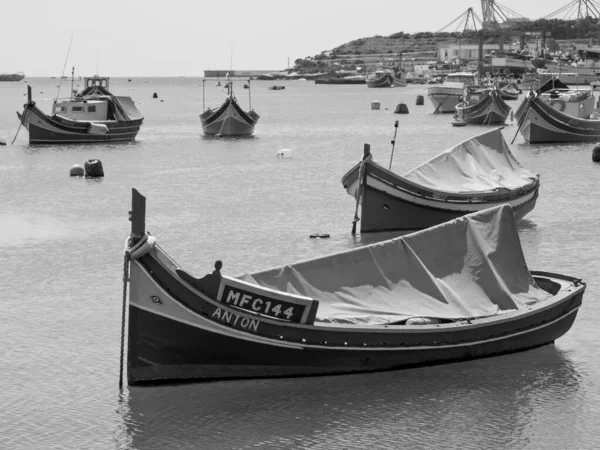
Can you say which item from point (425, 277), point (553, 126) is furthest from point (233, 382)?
point (553, 126)

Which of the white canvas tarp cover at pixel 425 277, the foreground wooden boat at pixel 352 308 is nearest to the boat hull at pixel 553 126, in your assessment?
the white canvas tarp cover at pixel 425 277

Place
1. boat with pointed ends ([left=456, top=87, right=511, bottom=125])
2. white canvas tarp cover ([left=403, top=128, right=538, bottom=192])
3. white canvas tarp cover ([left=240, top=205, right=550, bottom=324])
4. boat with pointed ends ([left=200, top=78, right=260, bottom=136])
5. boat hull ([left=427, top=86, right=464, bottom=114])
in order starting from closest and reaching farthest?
white canvas tarp cover ([left=240, top=205, right=550, bottom=324]), white canvas tarp cover ([left=403, top=128, right=538, bottom=192]), boat with pointed ends ([left=200, top=78, right=260, bottom=136]), boat with pointed ends ([left=456, top=87, right=511, bottom=125]), boat hull ([left=427, top=86, right=464, bottom=114])

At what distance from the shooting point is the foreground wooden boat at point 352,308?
13.6 meters

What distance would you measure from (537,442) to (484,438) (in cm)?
64

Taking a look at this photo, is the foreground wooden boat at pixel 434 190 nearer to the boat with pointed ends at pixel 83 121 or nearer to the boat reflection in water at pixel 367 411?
the boat reflection in water at pixel 367 411

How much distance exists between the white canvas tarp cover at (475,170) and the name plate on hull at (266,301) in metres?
13.4

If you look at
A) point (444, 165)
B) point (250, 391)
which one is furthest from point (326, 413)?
point (444, 165)

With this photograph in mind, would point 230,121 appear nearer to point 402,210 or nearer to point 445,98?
point 402,210

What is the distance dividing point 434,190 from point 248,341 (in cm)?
1338

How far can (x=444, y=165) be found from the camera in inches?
1104

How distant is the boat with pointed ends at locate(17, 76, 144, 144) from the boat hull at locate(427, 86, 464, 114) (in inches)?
1897

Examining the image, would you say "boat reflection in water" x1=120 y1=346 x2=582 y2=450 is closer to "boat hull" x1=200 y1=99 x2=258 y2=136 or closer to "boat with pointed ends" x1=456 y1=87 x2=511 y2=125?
"boat hull" x1=200 y1=99 x2=258 y2=136

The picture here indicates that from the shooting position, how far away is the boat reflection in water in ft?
43.2

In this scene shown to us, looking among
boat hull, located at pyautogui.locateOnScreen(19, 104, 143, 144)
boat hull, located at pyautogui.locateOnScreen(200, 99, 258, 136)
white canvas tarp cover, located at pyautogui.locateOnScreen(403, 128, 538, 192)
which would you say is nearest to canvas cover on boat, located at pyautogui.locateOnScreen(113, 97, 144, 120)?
boat hull, located at pyautogui.locateOnScreen(19, 104, 143, 144)
